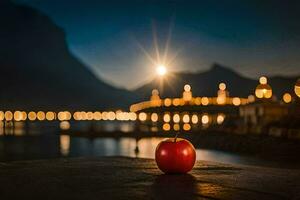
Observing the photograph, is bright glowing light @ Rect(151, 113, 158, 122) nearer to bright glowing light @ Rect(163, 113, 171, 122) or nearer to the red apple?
bright glowing light @ Rect(163, 113, 171, 122)

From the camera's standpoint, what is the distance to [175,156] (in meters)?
12.9

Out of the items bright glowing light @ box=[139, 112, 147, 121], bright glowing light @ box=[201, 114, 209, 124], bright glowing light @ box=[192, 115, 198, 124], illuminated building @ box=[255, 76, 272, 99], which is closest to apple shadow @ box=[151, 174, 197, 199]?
illuminated building @ box=[255, 76, 272, 99]

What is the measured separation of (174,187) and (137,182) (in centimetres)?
103

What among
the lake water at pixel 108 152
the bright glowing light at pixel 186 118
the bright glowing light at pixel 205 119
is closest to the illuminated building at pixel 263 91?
the lake water at pixel 108 152

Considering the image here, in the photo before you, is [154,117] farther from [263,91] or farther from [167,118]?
[263,91]

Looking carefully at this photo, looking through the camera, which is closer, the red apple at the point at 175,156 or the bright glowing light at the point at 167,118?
the red apple at the point at 175,156

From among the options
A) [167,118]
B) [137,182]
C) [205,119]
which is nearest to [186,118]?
[205,119]

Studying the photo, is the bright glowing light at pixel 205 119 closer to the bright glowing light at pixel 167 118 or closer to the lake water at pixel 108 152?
the bright glowing light at pixel 167 118

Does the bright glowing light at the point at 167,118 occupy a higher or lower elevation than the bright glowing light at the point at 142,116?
lower

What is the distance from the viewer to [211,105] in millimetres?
121875

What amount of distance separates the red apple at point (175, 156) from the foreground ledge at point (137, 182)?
0.24m

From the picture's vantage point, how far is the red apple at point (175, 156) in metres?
12.9

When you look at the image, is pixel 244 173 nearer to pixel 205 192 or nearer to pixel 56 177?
pixel 205 192

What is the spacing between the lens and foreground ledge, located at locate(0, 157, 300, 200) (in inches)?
402
